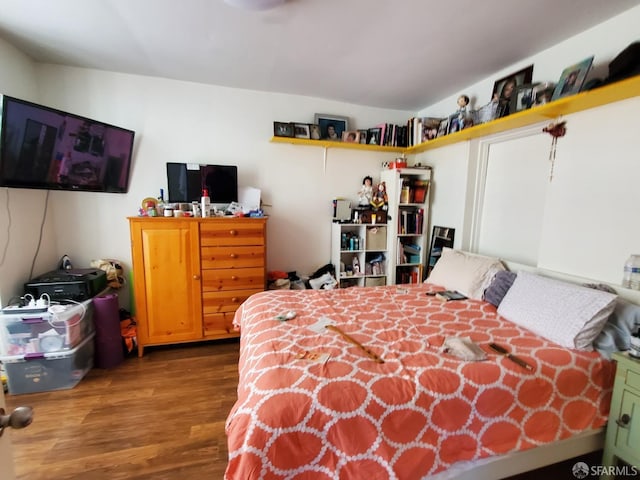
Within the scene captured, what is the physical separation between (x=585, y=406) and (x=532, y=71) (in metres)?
2.30

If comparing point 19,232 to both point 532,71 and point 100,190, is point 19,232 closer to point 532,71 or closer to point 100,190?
point 100,190

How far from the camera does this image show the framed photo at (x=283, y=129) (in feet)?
9.66

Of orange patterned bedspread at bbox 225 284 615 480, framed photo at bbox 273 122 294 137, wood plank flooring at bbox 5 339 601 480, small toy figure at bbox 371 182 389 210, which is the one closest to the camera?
orange patterned bedspread at bbox 225 284 615 480

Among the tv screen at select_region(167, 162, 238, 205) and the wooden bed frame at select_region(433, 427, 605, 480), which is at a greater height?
the tv screen at select_region(167, 162, 238, 205)

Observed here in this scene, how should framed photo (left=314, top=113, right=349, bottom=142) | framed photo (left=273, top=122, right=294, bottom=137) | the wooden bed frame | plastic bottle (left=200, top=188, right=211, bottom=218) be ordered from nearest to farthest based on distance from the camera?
the wooden bed frame < plastic bottle (left=200, top=188, right=211, bottom=218) < framed photo (left=273, top=122, right=294, bottom=137) < framed photo (left=314, top=113, right=349, bottom=142)

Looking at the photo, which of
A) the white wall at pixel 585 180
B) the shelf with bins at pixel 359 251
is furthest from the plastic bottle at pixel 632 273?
the shelf with bins at pixel 359 251

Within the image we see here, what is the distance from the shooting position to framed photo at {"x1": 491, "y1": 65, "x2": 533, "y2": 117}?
7.35ft

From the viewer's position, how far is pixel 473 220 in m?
2.83

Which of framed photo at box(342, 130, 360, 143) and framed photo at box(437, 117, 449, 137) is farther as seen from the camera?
framed photo at box(342, 130, 360, 143)

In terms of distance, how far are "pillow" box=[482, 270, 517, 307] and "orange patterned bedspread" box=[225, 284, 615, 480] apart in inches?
15.4

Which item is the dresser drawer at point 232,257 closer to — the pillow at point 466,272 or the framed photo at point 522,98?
the pillow at point 466,272

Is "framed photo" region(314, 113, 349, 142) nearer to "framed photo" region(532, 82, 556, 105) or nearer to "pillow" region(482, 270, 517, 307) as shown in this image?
"framed photo" region(532, 82, 556, 105)

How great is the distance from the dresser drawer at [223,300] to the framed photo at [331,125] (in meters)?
1.84

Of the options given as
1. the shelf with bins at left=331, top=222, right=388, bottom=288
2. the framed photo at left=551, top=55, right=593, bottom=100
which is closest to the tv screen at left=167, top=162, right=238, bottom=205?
the shelf with bins at left=331, top=222, right=388, bottom=288
